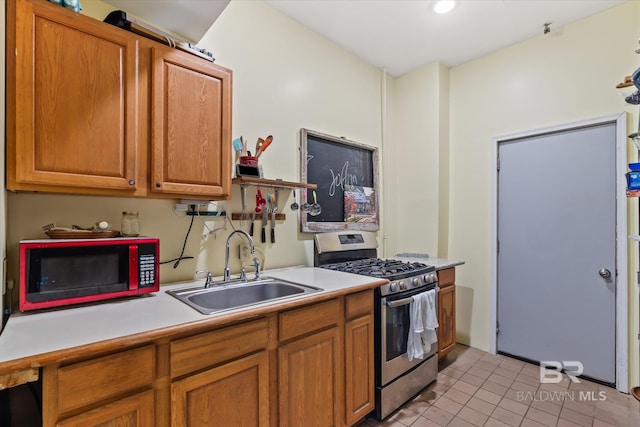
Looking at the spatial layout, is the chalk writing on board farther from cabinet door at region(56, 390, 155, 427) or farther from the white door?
cabinet door at region(56, 390, 155, 427)

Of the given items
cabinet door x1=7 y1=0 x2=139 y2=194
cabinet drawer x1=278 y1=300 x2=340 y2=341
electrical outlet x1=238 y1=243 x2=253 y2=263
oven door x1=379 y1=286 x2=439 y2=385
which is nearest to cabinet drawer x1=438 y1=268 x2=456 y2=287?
oven door x1=379 y1=286 x2=439 y2=385

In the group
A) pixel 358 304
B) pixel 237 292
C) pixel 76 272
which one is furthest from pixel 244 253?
pixel 76 272

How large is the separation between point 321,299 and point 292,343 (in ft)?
0.84

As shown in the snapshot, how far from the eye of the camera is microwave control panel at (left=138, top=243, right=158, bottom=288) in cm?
144

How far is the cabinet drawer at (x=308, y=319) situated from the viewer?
1486 millimetres

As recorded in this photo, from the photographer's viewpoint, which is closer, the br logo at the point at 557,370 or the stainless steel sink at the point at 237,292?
the stainless steel sink at the point at 237,292

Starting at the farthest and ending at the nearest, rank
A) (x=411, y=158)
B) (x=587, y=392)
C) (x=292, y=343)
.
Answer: (x=411, y=158) < (x=587, y=392) < (x=292, y=343)

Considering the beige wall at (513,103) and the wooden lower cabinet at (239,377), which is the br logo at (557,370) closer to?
the beige wall at (513,103)

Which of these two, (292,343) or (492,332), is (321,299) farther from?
(492,332)

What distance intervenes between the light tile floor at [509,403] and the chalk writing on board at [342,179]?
5.76ft

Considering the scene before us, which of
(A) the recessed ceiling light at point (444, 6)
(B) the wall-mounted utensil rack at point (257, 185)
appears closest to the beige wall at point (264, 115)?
(B) the wall-mounted utensil rack at point (257, 185)

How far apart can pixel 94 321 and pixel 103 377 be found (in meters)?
0.24

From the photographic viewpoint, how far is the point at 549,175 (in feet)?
8.75

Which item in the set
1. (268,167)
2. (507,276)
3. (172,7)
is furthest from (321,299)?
(507,276)
